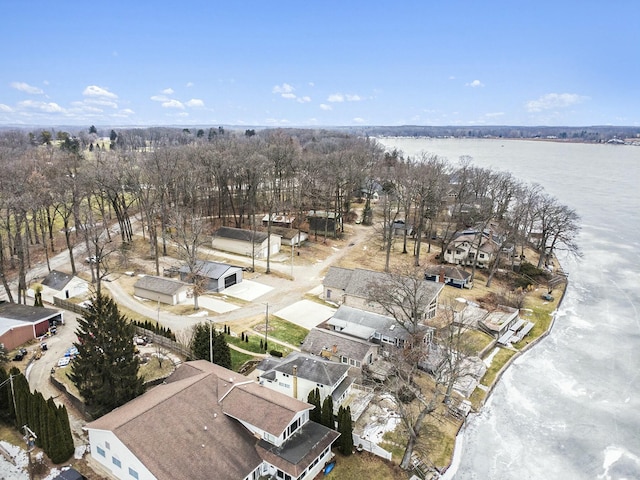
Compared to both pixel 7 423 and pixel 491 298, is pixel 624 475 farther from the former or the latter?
pixel 7 423

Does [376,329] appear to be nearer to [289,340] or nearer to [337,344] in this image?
[337,344]

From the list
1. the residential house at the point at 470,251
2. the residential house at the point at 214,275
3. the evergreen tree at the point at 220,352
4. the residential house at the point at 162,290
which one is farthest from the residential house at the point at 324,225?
the evergreen tree at the point at 220,352

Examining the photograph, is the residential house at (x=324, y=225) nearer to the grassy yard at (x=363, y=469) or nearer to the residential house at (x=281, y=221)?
the residential house at (x=281, y=221)

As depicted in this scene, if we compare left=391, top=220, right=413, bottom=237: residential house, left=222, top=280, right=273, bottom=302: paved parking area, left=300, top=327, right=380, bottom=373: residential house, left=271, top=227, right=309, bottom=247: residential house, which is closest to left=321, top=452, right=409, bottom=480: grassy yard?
left=300, top=327, right=380, bottom=373: residential house

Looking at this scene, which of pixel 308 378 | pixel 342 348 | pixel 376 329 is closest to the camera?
pixel 308 378

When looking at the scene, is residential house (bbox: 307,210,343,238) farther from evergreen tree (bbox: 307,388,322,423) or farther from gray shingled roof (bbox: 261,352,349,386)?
evergreen tree (bbox: 307,388,322,423)

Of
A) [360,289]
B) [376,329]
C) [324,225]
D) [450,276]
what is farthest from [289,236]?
[376,329]

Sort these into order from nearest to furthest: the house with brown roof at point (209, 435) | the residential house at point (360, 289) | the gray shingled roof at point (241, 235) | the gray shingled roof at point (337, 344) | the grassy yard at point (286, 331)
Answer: the house with brown roof at point (209, 435) < the gray shingled roof at point (337, 344) < the grassy yard at point (286, 331) < the residential house at point (360, 289) < the gray shingled roof at point (241, 235)
